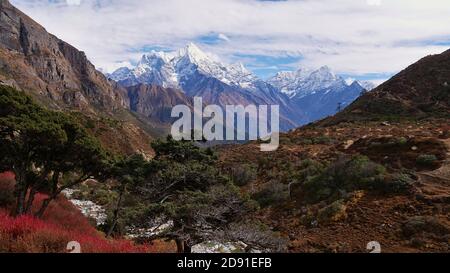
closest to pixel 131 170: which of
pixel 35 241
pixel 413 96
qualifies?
pixel 35 241

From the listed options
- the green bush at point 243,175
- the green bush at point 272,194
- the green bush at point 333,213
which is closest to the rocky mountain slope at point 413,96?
the green bush at point 243,175

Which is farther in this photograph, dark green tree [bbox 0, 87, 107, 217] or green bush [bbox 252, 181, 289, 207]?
green bush [bbox 252, 181, 289, 207]

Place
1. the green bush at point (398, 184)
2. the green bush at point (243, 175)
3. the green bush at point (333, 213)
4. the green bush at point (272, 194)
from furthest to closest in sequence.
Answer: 1. the green bush at point (243, 175)
2. the green bush at point (272, 194)
3. the green bush at point (398, 184)
4. the green bush at point (333, 213)

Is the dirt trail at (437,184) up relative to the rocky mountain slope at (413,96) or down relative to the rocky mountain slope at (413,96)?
down

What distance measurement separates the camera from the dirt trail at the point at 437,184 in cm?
2447

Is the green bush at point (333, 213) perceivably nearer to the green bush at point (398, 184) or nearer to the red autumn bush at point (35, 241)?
the green bush at point (398, 184)

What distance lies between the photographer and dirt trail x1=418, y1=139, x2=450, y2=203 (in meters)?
24.5

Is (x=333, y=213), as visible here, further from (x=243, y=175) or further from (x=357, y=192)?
(x=243, y=175)

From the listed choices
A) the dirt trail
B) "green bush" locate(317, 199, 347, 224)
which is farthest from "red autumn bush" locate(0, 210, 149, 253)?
the dirt trail

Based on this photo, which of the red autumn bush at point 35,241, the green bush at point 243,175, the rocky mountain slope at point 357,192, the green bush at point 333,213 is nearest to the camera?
the red autumn bush at point 35,241

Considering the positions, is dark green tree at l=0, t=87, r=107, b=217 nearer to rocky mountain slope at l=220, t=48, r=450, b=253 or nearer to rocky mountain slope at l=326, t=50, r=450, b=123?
rocky mountain slope at l=220, t=48, r=450, b=253

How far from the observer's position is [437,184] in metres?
26.7

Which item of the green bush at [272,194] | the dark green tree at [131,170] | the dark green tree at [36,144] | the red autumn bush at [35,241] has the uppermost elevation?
the dark green tree at [36,144]
